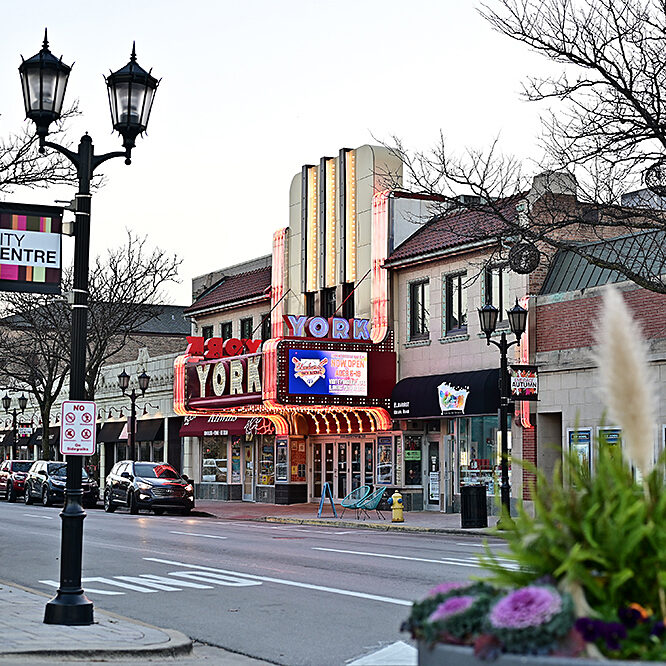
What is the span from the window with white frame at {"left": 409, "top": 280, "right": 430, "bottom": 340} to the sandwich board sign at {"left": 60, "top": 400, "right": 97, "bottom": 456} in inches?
969

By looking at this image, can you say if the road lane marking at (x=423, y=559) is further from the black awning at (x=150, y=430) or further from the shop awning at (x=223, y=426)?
the black awning at (x=150, y=430)

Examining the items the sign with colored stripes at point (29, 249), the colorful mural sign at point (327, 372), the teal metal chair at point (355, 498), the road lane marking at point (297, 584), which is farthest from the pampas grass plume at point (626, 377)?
the colorful mural sign at point (327, 372)

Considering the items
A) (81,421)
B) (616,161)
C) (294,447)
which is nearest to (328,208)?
(294,447)

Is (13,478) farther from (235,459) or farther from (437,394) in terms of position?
(437,394)

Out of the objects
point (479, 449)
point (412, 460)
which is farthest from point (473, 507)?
point (412, 460)

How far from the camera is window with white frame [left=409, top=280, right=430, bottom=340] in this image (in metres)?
35.3

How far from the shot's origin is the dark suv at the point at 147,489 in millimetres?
36312

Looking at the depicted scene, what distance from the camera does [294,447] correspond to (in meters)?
41.0

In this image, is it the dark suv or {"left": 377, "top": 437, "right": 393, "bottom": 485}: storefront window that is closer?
{"left": 377, "top": 437, "right": 393, "bottom": 485}: storefront window

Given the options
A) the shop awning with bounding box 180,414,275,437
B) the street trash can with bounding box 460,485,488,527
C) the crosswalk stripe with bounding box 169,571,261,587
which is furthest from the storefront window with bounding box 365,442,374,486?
the crosswalk stripe with bounding box 169,571,261,587

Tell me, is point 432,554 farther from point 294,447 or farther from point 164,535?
point 294,447

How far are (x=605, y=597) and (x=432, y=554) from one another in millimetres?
15977

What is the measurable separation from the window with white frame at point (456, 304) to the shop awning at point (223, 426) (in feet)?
33.3

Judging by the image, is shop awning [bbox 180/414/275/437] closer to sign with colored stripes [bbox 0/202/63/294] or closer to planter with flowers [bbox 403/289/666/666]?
sign with colored stripes [bbox 0/202/63/294]
